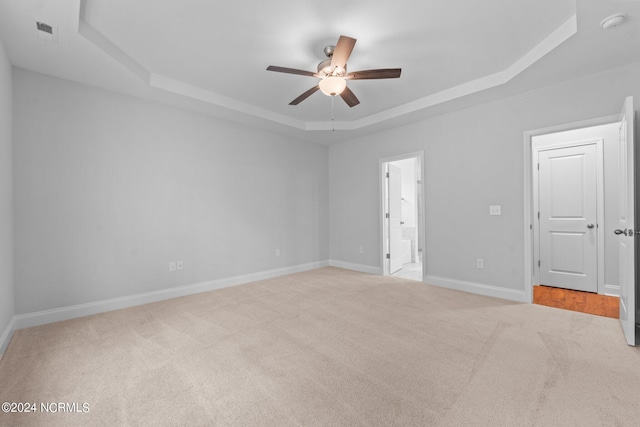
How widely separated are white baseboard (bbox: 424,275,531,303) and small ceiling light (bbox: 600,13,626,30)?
269 centimetres

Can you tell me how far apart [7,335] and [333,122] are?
4.54m

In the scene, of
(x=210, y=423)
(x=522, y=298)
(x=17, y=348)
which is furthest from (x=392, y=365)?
(x=17, y=348)

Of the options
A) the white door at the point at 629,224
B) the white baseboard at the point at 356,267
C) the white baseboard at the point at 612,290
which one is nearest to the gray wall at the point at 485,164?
the white baseboard at the point at 356,267

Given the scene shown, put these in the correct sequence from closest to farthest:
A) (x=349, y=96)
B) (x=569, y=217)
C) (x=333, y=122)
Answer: (x=349, y=96)
(x=569, y=217)
(x=333, y=122)

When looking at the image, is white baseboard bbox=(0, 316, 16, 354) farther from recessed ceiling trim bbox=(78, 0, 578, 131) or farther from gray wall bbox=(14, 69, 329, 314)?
recessed ceiling trim bbox=(78, 0, 578, 131)

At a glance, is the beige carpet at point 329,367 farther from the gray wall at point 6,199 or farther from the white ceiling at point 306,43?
the white ceiling at point 306,43

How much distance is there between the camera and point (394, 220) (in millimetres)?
5223

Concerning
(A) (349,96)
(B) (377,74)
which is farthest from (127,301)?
(B) (377,74)

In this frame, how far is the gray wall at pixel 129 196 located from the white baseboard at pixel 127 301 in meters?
0.06

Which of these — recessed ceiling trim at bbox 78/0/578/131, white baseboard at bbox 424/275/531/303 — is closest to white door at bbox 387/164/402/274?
white baseboard at bbox 424/275/531/303

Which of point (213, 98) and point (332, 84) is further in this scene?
point (213, 98)

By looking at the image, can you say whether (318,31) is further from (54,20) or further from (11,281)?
(11,281)

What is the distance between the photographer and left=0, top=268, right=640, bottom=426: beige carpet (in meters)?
1.53

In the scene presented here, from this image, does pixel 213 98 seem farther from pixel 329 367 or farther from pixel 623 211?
pixel 623 211
